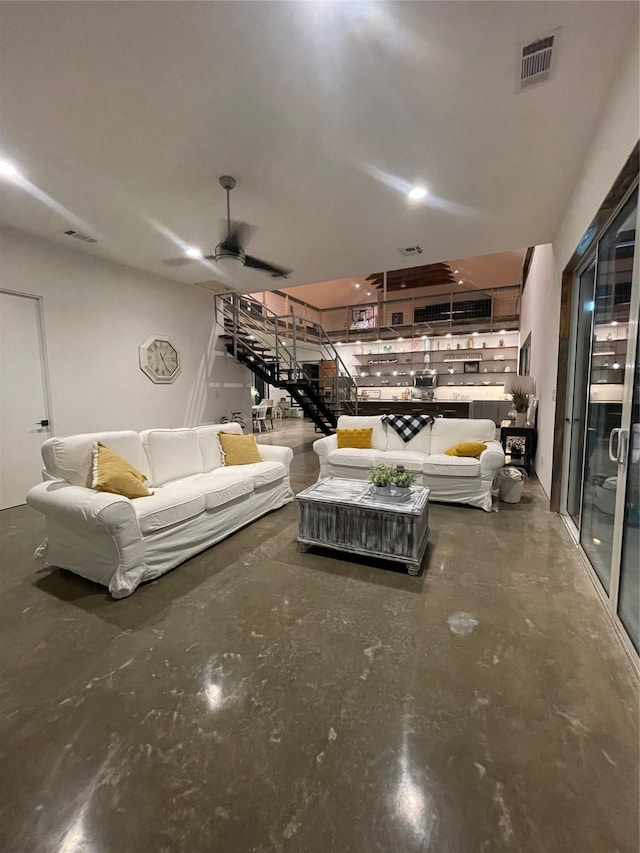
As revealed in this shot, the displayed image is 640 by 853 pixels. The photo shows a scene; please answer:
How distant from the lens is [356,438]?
4.59 metres

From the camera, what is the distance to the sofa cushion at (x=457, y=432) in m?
4.21

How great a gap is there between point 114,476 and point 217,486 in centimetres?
77

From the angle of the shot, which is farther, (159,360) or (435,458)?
(159,360)

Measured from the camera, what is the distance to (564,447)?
341 centimetres

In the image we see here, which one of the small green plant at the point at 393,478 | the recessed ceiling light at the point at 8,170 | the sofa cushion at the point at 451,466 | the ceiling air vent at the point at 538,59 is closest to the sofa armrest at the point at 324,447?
the sofa cushion at the point at 451,466

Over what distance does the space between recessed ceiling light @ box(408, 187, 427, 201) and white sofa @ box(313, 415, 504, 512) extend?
2.40 meters

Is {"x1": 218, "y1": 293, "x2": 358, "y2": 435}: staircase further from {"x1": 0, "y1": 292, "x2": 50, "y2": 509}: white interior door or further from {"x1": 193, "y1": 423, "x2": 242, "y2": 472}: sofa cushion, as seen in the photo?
{"x1": 193, "y1": 423, "x2": 242, "y2": 472}: sofa cushion

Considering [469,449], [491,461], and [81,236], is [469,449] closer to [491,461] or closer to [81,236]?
[491,461]

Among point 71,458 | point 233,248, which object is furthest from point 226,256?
point 71,458

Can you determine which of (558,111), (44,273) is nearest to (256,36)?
(558,111)

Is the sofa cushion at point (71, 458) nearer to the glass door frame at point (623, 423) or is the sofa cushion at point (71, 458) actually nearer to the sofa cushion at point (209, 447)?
the sofa cushion at point (209, 447)

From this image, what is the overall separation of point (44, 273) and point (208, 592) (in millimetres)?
4196

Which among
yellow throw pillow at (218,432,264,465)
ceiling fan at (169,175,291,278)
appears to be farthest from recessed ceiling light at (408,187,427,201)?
yellow throw pillow at (218,432,264,465)

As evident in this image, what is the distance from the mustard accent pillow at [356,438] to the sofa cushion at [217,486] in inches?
61.5
